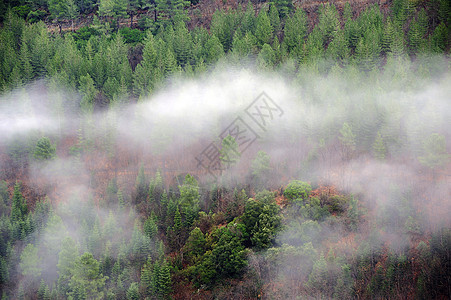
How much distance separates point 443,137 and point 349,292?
25.6 meters

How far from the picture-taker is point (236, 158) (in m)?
85.8

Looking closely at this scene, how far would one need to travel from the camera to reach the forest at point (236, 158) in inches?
2822

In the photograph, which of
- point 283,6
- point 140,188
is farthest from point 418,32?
point 140,188

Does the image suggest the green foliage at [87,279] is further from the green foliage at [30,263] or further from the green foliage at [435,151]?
the green foliage at [435,151]

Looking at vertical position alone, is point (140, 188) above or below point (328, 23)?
below

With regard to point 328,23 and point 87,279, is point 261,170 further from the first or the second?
point 328,23

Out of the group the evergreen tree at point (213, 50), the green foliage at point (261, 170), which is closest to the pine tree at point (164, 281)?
the green foliage at point (261, 170)

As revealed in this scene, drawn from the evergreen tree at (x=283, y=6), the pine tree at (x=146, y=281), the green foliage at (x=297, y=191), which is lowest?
the pine tree at (x=146, y=281)

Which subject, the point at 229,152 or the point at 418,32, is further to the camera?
the point at 418,32

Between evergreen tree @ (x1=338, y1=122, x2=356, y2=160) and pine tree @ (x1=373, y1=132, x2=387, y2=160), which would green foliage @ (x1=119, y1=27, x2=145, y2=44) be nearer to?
evergreen tree @ (x1=338, y1=122, x2=356, y2=160)

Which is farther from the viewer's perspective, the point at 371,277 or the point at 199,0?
the point at 199,0

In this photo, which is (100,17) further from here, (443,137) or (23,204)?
(443,137)

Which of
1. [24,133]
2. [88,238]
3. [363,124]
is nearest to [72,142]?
[24,133]

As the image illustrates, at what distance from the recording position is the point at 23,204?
85250 millimetres
